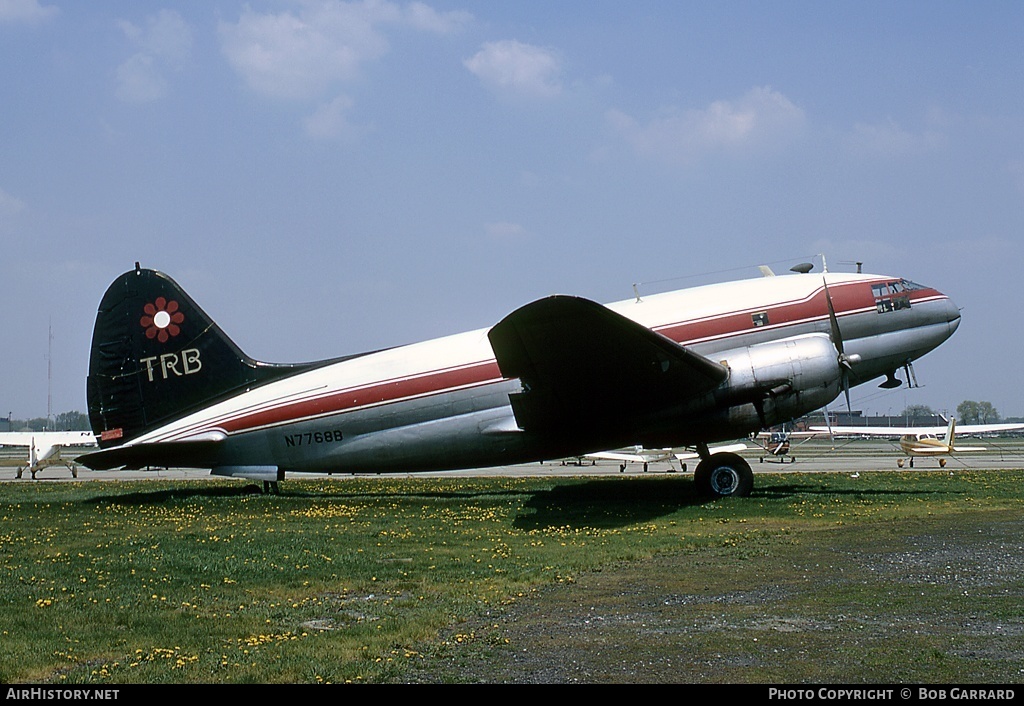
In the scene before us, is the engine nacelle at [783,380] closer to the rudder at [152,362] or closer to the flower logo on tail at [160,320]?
the rudder at [152,362]

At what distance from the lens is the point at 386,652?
7359mm

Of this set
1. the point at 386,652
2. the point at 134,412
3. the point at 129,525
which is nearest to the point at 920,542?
the point at 386,652

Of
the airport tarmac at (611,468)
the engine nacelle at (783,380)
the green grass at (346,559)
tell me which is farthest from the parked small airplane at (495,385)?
the airport tarmac at (611,468)

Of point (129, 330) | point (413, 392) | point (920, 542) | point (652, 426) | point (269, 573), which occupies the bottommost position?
point (920, 542)

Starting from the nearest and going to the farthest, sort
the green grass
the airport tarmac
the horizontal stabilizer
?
the green grass
the horizontal stabilizer
the airport tarmac

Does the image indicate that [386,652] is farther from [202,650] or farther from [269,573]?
[269,573]

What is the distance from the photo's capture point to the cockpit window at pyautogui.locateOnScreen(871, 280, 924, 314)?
20547mm

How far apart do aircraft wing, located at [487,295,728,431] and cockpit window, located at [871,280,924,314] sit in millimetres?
4980

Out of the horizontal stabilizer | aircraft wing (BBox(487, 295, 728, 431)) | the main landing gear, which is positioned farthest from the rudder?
the main landing gear

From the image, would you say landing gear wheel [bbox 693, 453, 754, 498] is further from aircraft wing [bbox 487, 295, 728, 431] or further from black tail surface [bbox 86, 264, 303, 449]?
black tail surface [bbox 86, 264, 303, 449]

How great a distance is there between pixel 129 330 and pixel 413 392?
297 inches

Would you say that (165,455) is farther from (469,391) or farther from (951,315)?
(951,315)

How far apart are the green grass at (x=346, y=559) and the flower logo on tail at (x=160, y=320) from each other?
416 centimetres

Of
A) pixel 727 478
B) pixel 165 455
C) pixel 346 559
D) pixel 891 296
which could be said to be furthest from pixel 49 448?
pixel 891 296
